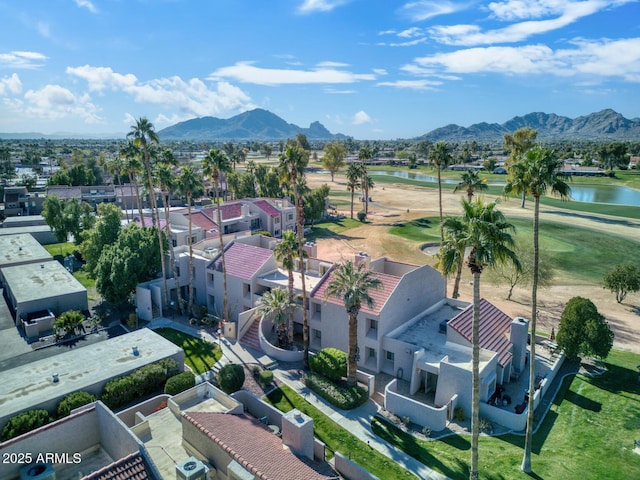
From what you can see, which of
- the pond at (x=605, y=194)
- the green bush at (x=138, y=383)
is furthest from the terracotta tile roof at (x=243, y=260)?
the pond at (x=605, y=194)

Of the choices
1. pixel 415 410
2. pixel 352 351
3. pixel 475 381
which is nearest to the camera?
pixel 475 381

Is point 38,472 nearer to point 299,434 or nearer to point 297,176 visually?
point 299,434

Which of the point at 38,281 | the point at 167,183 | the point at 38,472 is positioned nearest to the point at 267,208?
the point at 167,183

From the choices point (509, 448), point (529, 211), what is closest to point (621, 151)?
point (529, 211)

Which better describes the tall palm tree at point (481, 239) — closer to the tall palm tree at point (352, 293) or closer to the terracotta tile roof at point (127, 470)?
the tall palm tree at point (352, 293)

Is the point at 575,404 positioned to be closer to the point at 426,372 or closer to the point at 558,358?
the point at 558,358

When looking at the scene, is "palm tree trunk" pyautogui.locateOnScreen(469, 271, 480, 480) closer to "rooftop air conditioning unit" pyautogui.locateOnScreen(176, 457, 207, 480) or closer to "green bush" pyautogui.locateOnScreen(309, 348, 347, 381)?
"rooftop air conditioning unit" pyautogui.locateOnScreen(176, 457, 207, 480)

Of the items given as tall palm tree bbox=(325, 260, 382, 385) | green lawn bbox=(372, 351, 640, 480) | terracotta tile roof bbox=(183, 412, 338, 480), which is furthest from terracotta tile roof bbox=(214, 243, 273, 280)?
green lawn bbox=(372, 351, 640, 480)
